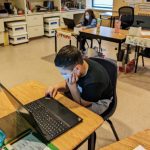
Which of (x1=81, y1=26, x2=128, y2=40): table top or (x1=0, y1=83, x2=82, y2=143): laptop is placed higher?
(x1=81, y1=26, x2=128, y2=40): table top

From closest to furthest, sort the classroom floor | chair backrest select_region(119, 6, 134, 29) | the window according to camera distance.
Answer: the classroom floor
chair backrest select_region(119, 6, 134, 29)
the window

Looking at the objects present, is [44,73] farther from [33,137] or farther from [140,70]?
[33,137]

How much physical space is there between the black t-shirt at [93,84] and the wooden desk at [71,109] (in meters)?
0.14

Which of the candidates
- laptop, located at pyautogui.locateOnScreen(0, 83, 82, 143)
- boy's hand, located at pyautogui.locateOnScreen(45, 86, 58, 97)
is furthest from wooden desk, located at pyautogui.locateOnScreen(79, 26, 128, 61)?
laptop, located at pyautogui.locateOnScreen(0, 83, 82, 143)

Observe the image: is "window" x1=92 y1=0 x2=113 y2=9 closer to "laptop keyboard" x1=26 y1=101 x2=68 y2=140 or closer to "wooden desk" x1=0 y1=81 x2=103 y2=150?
"wooden desk" x1=0 y1=81 x2=103 y2=150

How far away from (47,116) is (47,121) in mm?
45

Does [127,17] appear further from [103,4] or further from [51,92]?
[51,92]

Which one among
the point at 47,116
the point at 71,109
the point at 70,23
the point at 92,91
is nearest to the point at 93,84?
the point at 92,91

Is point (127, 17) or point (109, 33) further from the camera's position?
point (127, 17)

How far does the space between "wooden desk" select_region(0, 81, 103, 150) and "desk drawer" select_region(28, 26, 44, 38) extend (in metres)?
4.26

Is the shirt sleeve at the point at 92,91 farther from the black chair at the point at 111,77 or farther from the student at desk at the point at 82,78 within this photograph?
the black chair at the point at 111,77

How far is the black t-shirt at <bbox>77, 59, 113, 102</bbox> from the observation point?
136 centimetres

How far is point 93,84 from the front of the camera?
1.35 m

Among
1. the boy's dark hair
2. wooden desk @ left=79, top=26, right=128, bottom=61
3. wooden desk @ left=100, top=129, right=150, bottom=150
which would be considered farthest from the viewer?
wooden desk @ left=79, top=26, right=128, bottom=61
